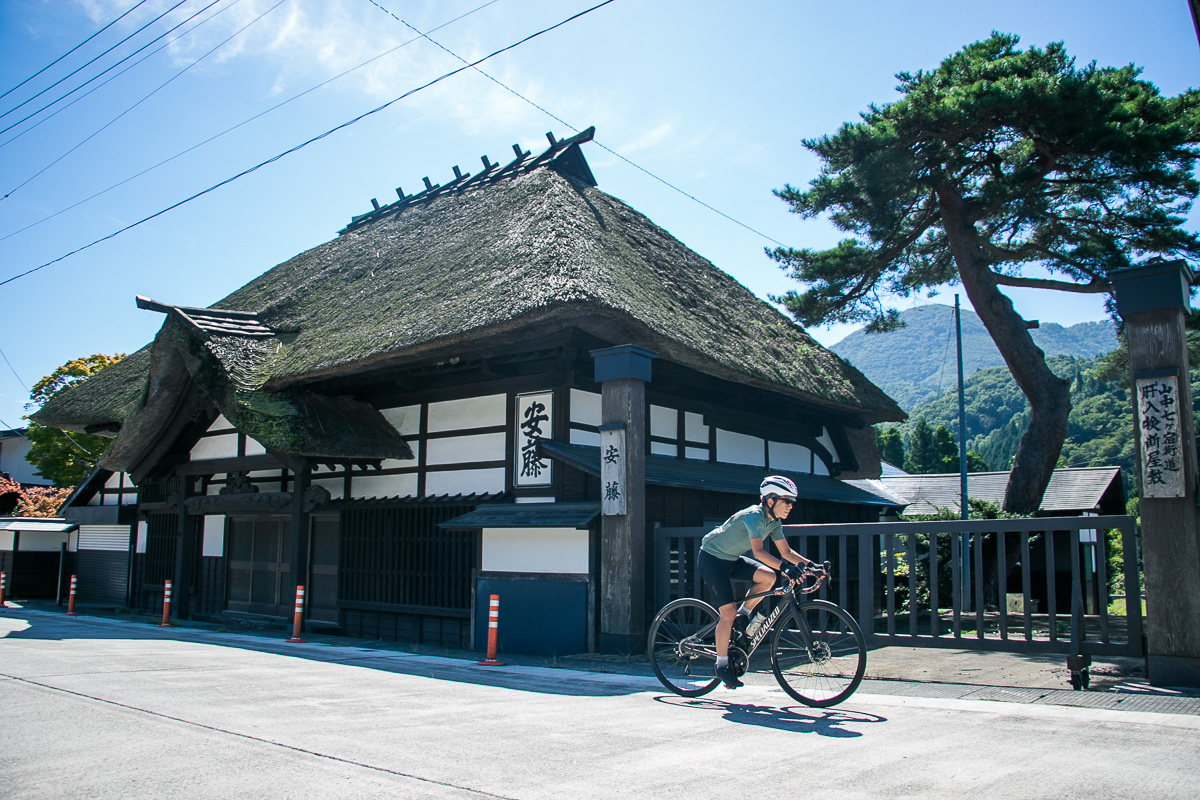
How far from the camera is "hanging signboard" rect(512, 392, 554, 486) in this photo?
31.6 ft

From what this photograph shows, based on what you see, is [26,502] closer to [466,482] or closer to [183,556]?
[183,556]

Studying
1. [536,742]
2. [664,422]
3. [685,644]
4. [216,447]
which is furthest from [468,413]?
[536,742]

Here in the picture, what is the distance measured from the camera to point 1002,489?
77.5 ft

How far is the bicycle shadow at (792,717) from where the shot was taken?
4.55 metres

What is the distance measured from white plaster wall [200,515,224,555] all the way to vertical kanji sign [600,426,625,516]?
868cm

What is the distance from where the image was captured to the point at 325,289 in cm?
1332

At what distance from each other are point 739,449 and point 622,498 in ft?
15.7

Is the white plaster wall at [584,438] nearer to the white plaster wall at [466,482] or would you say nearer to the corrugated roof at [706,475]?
the corrugated roof at [706,475]

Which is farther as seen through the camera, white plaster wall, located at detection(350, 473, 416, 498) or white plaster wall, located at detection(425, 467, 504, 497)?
white plaster wall, located at detection(350, 473, 416, 498)

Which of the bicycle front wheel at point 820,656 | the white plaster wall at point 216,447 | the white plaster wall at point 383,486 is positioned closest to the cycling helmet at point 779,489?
the bicycle front wheel at point 820,656

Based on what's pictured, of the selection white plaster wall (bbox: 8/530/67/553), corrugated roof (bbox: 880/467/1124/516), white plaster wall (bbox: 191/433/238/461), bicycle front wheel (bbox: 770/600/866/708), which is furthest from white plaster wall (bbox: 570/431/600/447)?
white plaster wall (bbox: 8/530/67/553)

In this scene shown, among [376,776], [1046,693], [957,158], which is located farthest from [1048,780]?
[957,158]

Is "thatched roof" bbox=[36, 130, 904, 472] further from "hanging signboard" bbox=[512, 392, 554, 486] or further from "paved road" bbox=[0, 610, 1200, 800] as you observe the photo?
"paved road" bbox=[0, 610, 1200, 800]

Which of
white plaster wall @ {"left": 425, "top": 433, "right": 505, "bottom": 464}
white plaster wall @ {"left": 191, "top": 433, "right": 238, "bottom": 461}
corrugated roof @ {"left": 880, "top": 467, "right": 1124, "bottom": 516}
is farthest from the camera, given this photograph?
corrugated roof @ {"left": 880, "top": 467, "right": 1124, "bottom": 516}
